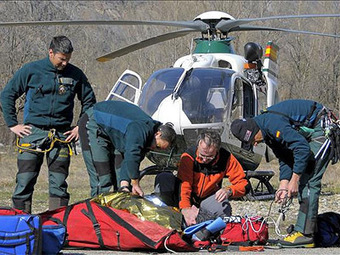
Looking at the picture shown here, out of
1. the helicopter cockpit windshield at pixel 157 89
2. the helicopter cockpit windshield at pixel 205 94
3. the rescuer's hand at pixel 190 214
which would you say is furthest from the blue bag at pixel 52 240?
the helicopter cockpit windshield at pixel 157 89

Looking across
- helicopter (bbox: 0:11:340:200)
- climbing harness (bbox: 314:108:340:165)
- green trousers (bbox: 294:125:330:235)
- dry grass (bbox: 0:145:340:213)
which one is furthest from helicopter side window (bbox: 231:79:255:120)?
green trousers (bbox: 294:125:330:235)

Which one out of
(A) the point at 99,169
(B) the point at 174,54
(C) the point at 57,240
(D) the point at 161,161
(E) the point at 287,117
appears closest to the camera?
(C) the point at 57,240

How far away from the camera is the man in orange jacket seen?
6.92 meters

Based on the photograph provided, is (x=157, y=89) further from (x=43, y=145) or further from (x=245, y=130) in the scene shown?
(x=245, y=130)

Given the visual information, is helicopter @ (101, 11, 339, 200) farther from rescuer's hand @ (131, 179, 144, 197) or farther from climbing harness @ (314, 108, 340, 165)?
rescuer's hand @ (131, 179, 144, 197)

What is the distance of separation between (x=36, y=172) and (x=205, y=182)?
1.74 metres

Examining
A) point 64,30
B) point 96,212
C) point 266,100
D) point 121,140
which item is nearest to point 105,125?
point 121,140

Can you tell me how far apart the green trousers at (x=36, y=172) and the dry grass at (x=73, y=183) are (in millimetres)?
4049

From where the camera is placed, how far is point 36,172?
7434mm

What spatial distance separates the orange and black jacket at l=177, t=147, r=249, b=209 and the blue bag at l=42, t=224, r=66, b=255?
5.94ft

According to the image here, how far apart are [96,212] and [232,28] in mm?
7762

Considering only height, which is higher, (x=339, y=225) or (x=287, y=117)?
(x=287, y=117)

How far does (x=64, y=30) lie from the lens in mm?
53125

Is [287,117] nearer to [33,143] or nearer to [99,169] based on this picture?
[99,169]
